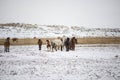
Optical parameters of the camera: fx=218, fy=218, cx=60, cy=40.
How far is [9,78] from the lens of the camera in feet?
34.3

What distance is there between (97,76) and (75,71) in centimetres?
169

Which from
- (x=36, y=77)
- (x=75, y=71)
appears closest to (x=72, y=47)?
(x=75, y=71)

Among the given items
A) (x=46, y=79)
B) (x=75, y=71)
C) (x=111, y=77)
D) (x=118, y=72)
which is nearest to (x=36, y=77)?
(x=46, y=79)

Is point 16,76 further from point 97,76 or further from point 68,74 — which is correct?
point 97,76

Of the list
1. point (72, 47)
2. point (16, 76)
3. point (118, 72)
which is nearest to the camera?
point (16, 76)

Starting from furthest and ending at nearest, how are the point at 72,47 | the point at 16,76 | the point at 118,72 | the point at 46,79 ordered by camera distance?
the point at 72,47
the point at 118,72
the point at 16,76
the point at 46,79

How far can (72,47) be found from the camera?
2711 centimetres

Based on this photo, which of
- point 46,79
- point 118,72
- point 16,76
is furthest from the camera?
point 118,72

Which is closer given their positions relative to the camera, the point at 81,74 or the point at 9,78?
the point at 9,78

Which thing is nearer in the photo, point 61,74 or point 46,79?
point 46,79

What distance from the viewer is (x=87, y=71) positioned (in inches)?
471

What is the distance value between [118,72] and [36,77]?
4.39 meters

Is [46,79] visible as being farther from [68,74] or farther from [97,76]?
[97,76]

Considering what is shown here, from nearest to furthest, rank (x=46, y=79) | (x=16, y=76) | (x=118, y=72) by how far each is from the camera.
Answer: (x=46, y=79) → (x=16, y=76) → (x=118, y=72)
